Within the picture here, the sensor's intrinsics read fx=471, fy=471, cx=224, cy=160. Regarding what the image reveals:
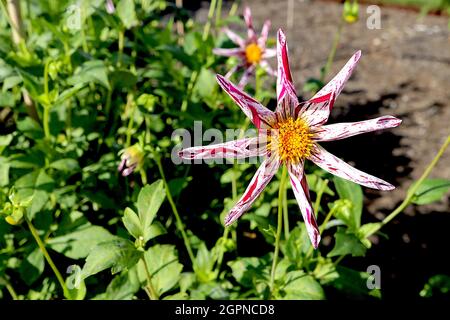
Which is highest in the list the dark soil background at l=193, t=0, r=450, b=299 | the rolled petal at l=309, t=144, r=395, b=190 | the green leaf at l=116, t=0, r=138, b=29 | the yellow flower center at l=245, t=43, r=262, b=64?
the green leaf at l=116, t=0, r=138, b=29

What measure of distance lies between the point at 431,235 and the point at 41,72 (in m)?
1.78

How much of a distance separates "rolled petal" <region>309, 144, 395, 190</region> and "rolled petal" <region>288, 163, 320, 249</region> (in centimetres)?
5

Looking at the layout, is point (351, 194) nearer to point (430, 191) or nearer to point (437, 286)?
point (430, 191)

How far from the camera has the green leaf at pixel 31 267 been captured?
Answer: 136 cm

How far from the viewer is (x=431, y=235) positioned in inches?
85.1

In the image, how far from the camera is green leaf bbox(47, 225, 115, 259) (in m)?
1.34

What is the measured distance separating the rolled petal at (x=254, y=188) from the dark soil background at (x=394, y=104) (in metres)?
0.99

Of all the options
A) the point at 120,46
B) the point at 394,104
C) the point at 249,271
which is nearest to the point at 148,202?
the point at 249,271

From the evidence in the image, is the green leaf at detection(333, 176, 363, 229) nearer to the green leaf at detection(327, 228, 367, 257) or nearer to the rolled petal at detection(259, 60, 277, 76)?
the green leaf at detection(327, 228, 367, 257)

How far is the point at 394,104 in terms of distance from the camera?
317 centimetres

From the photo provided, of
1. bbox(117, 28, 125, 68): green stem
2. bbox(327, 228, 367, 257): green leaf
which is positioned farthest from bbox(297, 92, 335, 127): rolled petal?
bbox(117, 28, 125, 68): green stem

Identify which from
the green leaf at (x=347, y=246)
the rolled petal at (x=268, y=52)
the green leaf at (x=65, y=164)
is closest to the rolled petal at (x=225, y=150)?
the green leaf at (x=347, y=246)

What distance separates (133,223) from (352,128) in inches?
21.9
